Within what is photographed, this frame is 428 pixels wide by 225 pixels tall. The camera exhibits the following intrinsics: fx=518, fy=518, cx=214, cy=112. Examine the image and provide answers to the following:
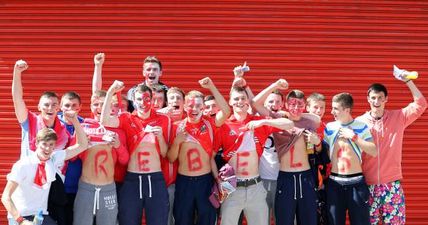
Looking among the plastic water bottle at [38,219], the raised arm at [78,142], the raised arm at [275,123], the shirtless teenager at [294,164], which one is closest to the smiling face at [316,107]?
the shirtless teenager at [294,164]

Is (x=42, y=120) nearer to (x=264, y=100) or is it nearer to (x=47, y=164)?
(x=47, y=164)

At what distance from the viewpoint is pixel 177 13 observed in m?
7.60

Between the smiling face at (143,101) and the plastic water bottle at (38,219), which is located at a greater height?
the smiling face at (143,101)

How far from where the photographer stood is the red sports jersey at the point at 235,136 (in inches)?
222

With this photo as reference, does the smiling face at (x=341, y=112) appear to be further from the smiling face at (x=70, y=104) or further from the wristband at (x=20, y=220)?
the wristband at (x=20, y=220)

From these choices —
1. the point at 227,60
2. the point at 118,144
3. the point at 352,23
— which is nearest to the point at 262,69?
the point at 227,60

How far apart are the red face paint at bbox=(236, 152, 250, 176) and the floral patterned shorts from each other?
4.81ft

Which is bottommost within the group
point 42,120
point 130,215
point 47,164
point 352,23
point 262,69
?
point 130,215

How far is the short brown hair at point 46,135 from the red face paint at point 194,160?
141 centimetres

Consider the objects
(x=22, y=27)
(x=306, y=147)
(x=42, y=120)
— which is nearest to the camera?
(x=42, y=120)

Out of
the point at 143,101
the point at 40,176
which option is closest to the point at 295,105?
the point at 143,101

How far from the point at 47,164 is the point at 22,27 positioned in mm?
3348

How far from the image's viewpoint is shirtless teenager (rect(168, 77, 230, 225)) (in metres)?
5.46

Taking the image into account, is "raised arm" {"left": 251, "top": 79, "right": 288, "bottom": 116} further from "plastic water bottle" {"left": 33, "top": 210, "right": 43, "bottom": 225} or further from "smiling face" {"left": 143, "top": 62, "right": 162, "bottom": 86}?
"plastic water bottle" {"left": 33, "top": 210, "right": 43, "bottom": 225}
